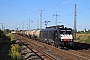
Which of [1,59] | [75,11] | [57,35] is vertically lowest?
[1,59]

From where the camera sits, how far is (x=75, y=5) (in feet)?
161

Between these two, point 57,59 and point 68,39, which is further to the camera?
point 68,39

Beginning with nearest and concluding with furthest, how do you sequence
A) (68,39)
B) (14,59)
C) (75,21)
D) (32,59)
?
(14,59) < (32,59) < (68,39) < (75,21)

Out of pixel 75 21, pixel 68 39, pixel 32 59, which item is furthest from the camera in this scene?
pixel 75 21

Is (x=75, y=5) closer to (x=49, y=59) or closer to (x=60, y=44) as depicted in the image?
(x=60, y=44)

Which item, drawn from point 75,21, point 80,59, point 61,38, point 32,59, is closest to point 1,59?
point 32,59

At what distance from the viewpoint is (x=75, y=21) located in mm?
46312

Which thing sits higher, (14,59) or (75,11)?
(75,11)

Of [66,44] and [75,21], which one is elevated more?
[75,21]

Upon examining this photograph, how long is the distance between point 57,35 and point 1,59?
11451mm

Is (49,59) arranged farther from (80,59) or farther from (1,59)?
(1,59)

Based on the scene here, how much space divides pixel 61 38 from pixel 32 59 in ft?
34.4

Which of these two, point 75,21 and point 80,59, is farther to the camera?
point 75,21

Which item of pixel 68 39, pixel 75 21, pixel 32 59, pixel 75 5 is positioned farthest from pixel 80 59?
pixel 75 5
